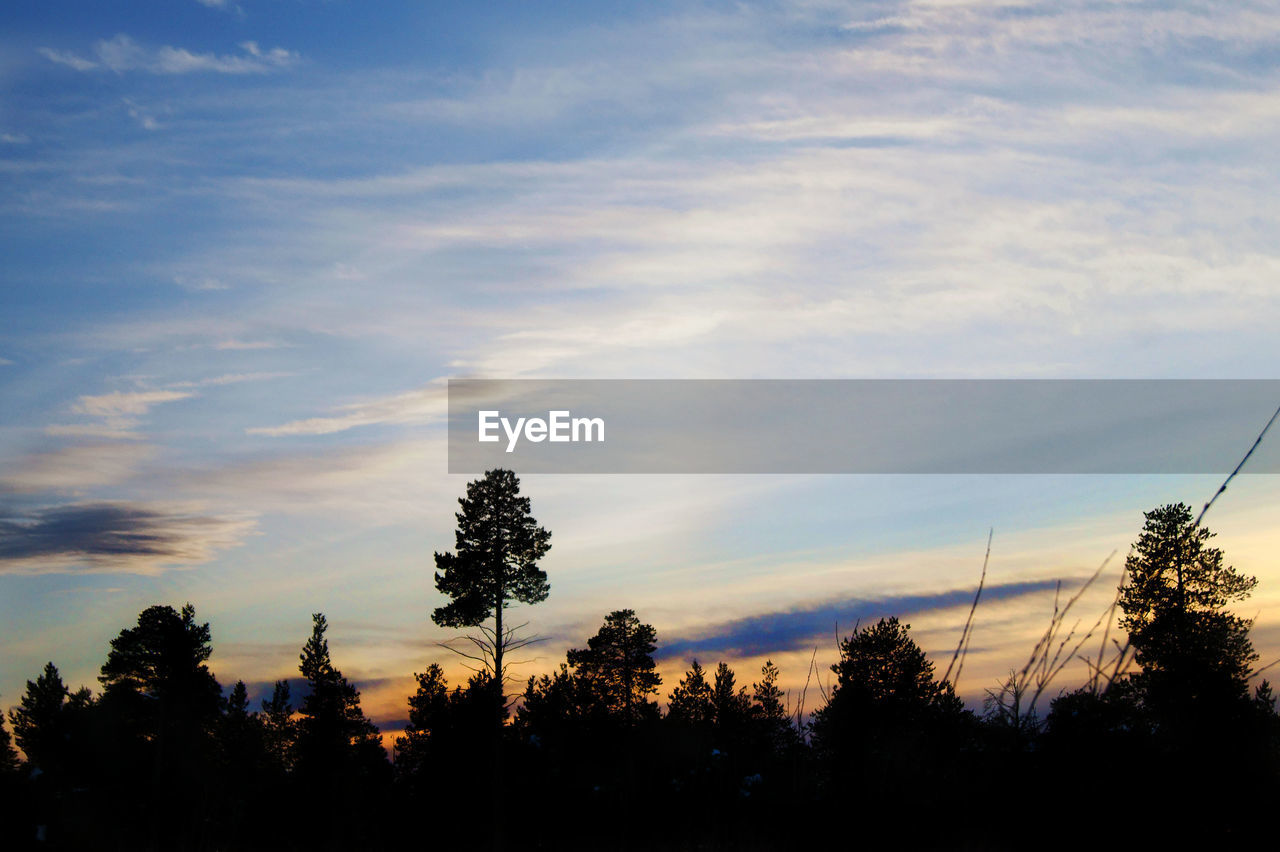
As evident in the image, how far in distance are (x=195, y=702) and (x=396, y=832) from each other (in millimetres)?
30138

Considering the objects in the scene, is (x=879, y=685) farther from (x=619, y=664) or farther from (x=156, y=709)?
(x=156, y=709)

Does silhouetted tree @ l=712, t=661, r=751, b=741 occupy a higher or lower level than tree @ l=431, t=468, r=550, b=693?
lower

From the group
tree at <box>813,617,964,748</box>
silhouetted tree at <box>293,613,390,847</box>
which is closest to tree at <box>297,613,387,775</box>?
silhouetted tree at <box>293,613,390,847</box>

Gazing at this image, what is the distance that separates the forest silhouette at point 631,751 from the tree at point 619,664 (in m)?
0.12

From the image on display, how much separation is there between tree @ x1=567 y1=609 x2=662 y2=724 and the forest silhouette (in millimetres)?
115

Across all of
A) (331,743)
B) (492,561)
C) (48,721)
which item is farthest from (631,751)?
(48,721)

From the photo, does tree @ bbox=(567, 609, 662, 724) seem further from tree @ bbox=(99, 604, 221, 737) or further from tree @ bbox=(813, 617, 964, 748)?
tree @ bbox=(99, 604, 221, 737)

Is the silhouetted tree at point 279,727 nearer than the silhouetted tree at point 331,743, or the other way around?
the silhouetted tree at point 331,743

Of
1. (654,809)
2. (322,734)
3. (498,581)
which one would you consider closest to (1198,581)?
(498,581)

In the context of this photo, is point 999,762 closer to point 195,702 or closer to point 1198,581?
point 1198,581

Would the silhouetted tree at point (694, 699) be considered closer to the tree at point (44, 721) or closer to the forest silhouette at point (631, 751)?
the forest silhouette at point (631, 751)

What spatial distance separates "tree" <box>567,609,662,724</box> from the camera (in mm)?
45781

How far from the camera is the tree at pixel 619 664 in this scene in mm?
45781

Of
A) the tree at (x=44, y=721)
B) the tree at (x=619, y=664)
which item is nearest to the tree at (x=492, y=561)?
the tree at (x=619, y=664)
